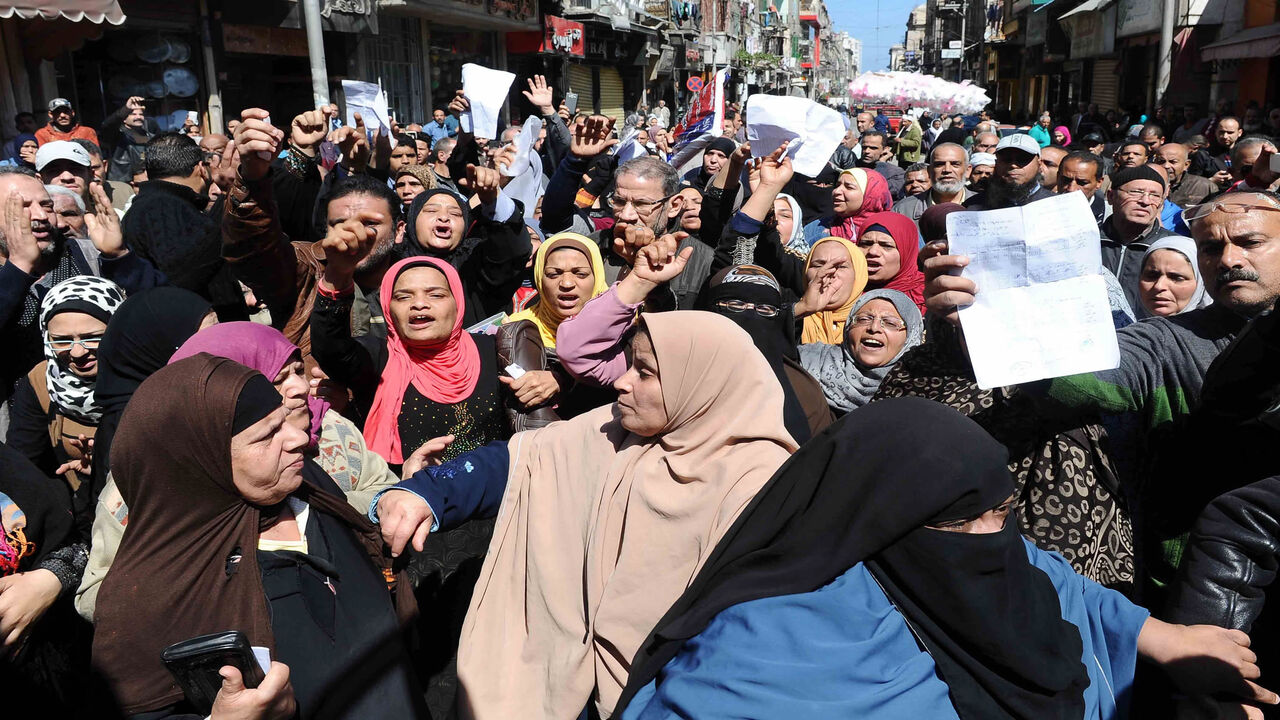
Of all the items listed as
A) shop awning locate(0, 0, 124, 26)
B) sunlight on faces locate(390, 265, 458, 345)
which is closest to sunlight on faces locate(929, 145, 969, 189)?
sunlight on faces locate(390, 265, 458, 345)

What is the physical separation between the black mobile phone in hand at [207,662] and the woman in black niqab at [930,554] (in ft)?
2.73

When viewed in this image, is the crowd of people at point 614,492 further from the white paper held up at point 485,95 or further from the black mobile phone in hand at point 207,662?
the white paper held up at point 485,95

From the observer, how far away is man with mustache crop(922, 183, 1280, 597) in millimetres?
2338

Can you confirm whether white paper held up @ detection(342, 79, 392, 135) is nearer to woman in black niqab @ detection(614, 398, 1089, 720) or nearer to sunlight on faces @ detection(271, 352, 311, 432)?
sunlight on faces @ detection(271, 352, 311, 432)

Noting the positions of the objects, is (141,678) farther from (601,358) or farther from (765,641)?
(601,358)

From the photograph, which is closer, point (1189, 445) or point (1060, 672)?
point (1060, 672)

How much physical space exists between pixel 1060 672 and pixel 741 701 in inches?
25.2

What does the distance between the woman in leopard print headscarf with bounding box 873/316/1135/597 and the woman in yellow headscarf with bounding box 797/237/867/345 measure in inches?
77.3

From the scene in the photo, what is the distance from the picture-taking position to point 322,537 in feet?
7.35

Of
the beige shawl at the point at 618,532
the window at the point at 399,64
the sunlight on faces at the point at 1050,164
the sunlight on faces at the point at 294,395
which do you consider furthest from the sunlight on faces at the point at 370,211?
the window at the point at 399,64

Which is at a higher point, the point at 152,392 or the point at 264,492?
the point at 152,392

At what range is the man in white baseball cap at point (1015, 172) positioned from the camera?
20.8 ft

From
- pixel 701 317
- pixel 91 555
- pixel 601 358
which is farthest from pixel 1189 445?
pixel 91 555

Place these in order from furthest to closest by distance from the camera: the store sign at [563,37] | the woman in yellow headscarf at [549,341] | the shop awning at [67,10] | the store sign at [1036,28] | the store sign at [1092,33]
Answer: the store sign at [1036,28], the store sign at [1092,33], the store sign at [563,37], the shop awning at [67,10], the woman in yellow headscarf at [549,341]
